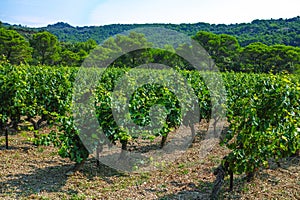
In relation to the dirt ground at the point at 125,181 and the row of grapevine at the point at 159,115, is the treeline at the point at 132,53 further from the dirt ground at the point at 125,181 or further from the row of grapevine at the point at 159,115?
the dirt ground at the point at 125,181

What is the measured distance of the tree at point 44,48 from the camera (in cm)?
4950

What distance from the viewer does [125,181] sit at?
643 centimetres

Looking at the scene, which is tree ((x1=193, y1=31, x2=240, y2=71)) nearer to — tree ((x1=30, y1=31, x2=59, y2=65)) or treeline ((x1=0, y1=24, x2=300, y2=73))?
treeline ((x1=0, y1=24, x2=300, y2=73))

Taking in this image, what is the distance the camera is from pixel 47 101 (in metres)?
9.32

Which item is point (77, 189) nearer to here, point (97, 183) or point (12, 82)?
point (97, 183)

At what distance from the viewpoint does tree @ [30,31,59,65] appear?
4950cm

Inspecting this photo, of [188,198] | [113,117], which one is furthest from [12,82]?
[188,198]

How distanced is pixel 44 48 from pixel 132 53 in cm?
1735

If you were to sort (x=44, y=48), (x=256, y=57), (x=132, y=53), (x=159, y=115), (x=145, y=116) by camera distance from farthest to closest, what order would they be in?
(x=44, y=48) < (x=256, y=57) < (x=132, y=53) < (x=159, y=115) < (x=145, y=116)

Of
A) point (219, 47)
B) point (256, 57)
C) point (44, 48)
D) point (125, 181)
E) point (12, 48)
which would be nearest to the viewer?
point (125, 181)

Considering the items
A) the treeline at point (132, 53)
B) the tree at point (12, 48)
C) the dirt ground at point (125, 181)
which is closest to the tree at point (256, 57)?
the treeline at point (132, 53)

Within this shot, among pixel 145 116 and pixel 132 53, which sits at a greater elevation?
pixel 132 53

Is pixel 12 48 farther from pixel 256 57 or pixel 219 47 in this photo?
pixel 256 57

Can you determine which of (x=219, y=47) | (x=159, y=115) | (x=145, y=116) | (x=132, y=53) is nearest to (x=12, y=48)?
(x=132, y=53)
